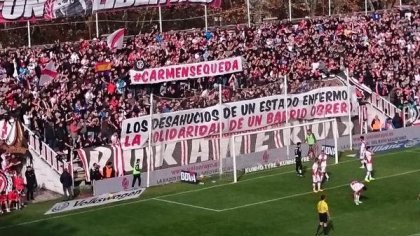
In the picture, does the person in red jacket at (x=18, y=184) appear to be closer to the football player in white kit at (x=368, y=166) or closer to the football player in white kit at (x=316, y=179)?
the football player in white kit at (x=316, y=179)

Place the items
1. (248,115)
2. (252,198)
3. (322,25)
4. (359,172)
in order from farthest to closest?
(322,25)
(248,115)
(359,172)
(252,198)

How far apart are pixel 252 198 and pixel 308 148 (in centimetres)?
865

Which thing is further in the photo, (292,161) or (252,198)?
(292,161)

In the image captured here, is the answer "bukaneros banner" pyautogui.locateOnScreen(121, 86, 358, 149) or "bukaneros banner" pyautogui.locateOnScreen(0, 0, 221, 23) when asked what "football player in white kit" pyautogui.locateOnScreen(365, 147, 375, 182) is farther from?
"bukaneros banner" pyautogui.locateOnScreen(0, 0, 221, 23)

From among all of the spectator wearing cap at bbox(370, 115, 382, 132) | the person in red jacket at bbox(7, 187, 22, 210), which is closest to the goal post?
the spectator wearing cap at bbox(370, 115, 382, 132)

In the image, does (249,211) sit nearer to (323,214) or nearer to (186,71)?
(323,214)

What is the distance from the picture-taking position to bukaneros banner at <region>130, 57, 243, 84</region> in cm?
4911

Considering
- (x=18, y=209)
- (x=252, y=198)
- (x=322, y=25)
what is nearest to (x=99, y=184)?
(x=18, y=209)

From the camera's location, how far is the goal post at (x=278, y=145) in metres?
46.2

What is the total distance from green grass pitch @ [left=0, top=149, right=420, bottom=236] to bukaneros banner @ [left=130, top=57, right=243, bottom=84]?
7546mm

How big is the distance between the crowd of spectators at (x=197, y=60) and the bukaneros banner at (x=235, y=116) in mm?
620

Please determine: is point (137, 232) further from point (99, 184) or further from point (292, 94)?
point (292, 94)

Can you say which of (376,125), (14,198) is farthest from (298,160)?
(14,198)

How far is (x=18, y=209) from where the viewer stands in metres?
40.2
